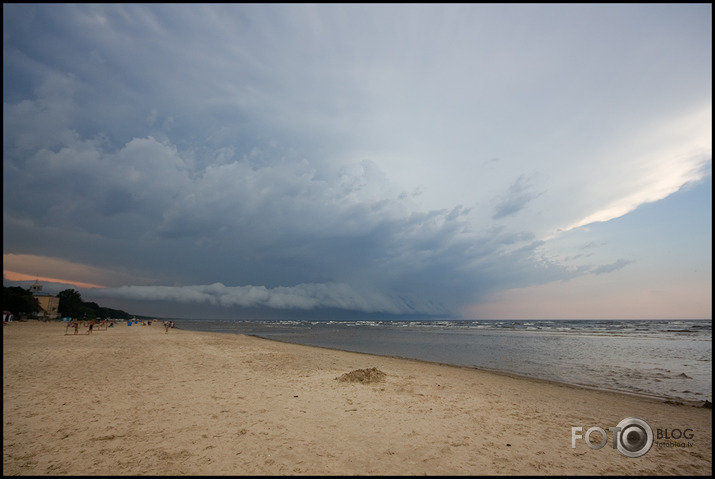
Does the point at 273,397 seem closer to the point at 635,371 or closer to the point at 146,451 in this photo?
the point at 146,451

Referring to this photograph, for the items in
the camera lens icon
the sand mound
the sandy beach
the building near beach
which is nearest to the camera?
the sandy beach

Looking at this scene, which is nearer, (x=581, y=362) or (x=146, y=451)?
(x=146, y=451)

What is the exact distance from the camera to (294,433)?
6953 mm

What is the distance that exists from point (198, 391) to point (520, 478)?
951cm

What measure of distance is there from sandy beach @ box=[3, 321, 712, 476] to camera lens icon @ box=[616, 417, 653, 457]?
0.69 feet

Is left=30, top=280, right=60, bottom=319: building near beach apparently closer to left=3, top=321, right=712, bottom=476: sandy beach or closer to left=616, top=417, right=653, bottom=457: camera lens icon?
left=3, top=321, right=712, bottom=476: sandy beach

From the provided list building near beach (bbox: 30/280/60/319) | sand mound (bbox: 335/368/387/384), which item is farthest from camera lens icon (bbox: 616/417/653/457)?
building near beach (bbox: 30/280/60/319)

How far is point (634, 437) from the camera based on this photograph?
752 cm

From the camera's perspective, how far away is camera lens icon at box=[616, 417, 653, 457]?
6.70 meters

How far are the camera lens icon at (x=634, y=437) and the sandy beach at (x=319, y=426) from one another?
21cm

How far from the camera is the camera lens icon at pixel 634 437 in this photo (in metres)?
6.70

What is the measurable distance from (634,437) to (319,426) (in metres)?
7.39

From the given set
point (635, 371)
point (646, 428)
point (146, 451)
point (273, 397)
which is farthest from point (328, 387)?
point (635, 371)

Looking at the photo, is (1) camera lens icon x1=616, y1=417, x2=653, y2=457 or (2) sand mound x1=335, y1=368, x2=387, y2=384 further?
(2) sand mound x1=335, y1=368, x2=387, y2=384
